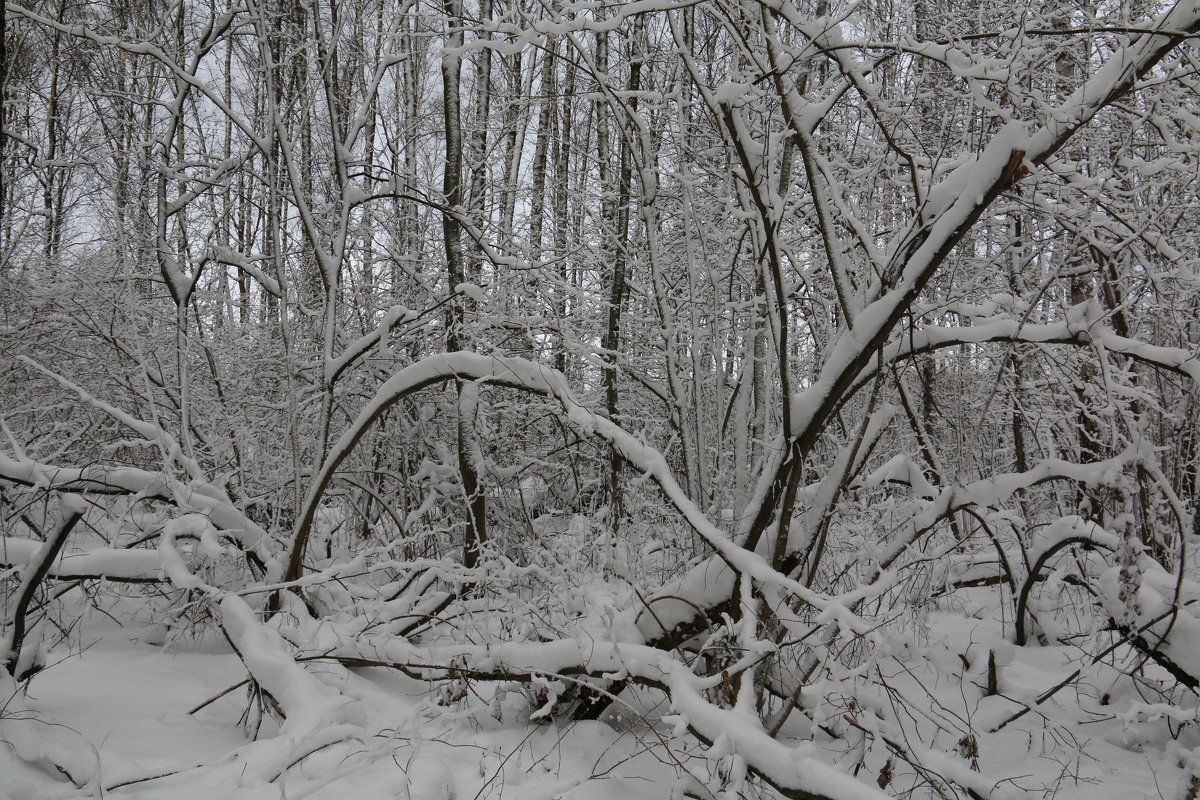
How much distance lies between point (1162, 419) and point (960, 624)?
2.88 m

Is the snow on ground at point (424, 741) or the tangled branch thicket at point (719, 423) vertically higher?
the tangled branch thicket at point (719, 423)

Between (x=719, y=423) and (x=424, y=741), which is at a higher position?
(x=719, y=423)

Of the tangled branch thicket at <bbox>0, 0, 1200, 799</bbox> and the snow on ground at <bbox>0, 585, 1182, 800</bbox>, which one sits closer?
the snow on ground at <bbox>0, 585, 1182, 800</bbox>

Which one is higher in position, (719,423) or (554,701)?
(719,423)

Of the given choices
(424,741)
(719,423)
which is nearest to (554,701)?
(424,741)

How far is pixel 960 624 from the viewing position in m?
5.34

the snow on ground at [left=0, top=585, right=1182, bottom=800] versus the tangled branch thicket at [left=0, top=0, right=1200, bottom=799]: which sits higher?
the tangled branch thicket at [left=0, top=0, right=1200, bottom=799]

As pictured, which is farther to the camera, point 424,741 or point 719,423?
point 719,423

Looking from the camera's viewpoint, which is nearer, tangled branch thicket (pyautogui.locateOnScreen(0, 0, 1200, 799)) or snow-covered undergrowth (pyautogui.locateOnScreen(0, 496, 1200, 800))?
snow-covered undergrowth (pyautogui.locateOnScreen(0, 496, 1200, 800))

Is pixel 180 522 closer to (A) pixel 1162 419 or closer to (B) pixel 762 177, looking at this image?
(B) pixel 762 177

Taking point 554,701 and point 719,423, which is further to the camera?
point 719,423

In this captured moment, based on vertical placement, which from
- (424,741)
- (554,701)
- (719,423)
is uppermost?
(719,423)

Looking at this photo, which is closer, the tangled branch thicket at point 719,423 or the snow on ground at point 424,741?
the snow on ground at point 424,741

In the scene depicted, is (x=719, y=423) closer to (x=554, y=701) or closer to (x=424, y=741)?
(x=554, y=701)
